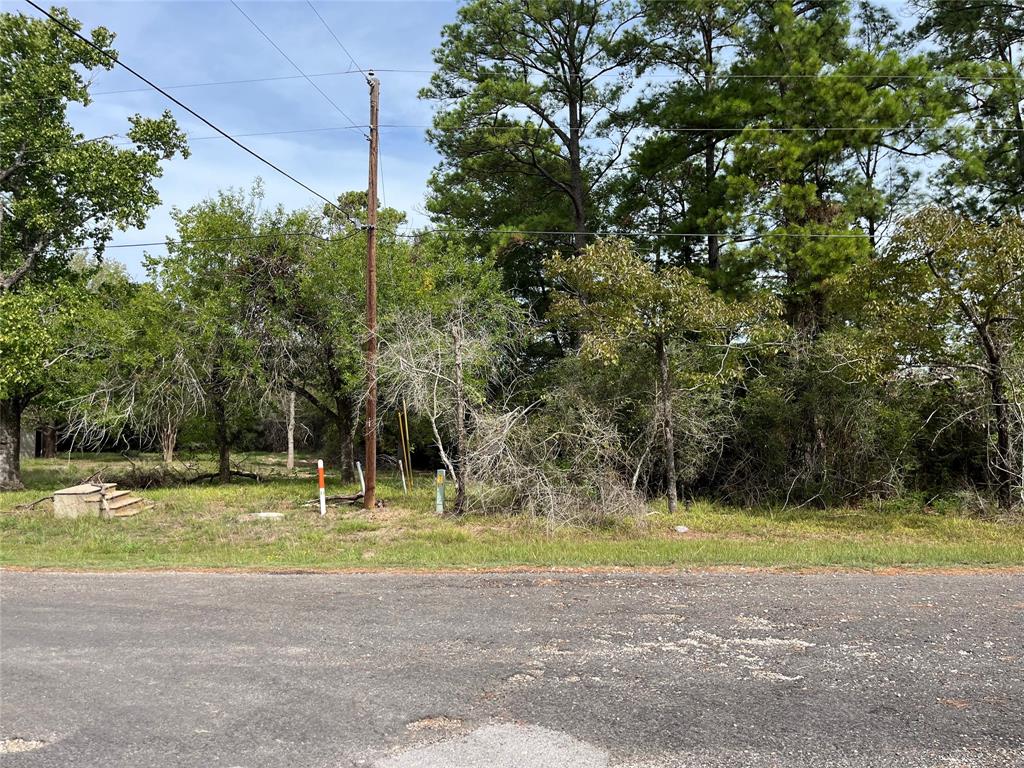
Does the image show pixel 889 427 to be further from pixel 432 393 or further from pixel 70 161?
pixel 70 161

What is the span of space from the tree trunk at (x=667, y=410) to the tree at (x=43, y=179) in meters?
15.8

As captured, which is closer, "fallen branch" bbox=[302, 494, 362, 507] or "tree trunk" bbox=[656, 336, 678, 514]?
"tree trunk" bbox=[656, 336, 678, 514]

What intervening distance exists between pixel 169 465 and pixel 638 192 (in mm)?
18064

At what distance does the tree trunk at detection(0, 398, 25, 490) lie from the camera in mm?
20844

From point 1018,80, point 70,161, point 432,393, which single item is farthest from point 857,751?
point 70,161

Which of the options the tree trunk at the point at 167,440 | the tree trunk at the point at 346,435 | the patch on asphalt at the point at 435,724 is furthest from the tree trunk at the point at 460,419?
the tree trunk at the point at 167,440

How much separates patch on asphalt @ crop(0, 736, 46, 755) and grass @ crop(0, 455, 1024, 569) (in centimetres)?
516

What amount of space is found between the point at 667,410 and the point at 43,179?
19.2 meters

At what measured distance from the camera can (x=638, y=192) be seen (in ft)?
78.7

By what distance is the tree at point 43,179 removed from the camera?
19359 mm

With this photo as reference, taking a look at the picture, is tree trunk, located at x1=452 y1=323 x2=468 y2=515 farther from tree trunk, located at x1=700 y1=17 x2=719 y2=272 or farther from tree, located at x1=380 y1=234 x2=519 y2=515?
tree trunk, located at x1=700 y1=17 x2=719 y2=272

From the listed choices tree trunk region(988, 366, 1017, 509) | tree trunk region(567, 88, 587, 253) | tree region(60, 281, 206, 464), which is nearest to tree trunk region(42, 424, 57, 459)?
tree region(60, 281, 206, 464)

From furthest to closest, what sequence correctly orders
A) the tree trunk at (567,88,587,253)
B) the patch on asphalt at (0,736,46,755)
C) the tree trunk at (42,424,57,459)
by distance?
the tree trunk at (42,424,57,459), the tree trunk at (567,88,587,253), the patch on asphalt at (0,736,46,755)

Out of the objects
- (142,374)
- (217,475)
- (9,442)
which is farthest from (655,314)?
(9,442)
